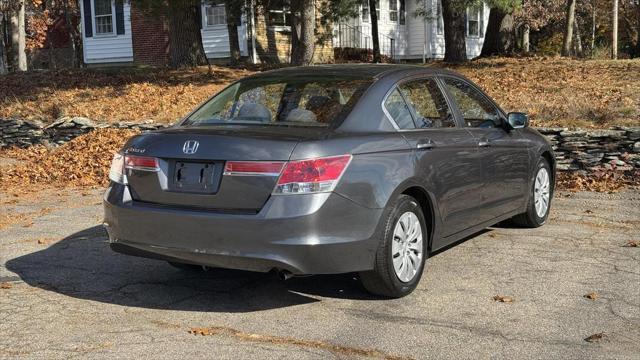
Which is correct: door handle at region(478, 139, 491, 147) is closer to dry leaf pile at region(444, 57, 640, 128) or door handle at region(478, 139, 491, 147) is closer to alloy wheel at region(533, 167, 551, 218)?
alloy wheel at region(533, 167, 551, 218)

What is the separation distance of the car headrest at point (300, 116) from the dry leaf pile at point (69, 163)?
265 inches

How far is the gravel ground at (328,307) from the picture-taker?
4316 millimetres

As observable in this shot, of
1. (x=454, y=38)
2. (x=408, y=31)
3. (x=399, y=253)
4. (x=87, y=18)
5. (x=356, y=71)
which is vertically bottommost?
(x=399, y=253)

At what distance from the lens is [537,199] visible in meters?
7.49

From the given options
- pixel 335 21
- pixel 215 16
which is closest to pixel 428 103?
pixel 335 21

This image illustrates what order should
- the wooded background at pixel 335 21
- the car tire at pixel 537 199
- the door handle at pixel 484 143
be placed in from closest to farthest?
the door handle at pixel 484 143
the car tire at pixel 537 199
the wooded background at pixel 335 21

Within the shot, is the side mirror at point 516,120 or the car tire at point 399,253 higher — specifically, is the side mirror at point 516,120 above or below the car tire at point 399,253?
above

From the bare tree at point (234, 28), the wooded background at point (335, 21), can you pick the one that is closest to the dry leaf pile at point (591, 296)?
the wooded background at point (335, 21)

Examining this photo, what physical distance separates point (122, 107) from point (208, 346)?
12.2m

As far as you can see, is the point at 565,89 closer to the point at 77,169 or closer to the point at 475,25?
the point at 77,169

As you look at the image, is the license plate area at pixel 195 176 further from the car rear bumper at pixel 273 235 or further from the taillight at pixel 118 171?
the taillight at pixel 118 171

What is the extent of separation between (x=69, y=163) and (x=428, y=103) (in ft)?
27.3

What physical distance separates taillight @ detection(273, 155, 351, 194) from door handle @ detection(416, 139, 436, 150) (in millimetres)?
995

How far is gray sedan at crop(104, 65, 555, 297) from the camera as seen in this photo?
457 centimetres
